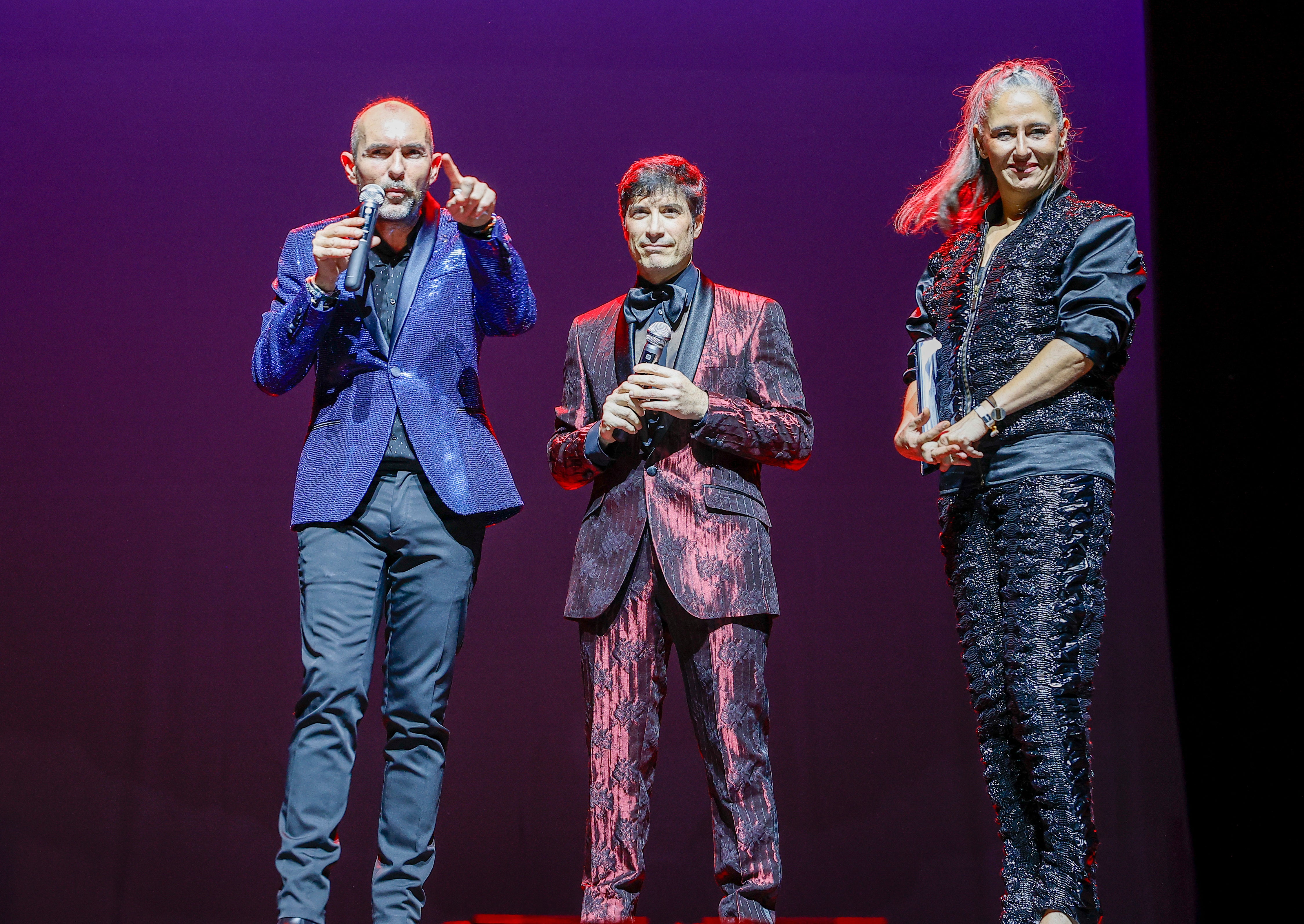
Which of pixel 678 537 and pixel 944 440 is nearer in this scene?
pixel 944 440

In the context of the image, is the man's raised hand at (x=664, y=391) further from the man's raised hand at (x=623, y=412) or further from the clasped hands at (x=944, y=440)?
the clasped hands at (x=944, y=440)

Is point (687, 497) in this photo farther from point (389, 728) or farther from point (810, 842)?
point (810, 842)

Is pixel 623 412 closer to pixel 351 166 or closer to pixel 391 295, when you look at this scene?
pixel 391 295

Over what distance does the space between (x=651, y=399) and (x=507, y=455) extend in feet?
4.66

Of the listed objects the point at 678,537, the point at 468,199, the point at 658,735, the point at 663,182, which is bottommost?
the point at 658,735

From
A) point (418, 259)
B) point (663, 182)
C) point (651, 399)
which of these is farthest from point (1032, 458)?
point (418, 259)

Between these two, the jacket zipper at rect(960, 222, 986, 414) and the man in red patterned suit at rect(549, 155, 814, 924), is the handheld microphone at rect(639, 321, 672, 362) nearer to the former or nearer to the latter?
the man in red patterned suit at rect(549, 155, 814, 924)

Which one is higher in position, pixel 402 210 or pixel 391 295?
pixel 402 210

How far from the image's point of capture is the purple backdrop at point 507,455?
3.14 m

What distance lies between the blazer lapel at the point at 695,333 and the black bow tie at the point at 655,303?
2cm

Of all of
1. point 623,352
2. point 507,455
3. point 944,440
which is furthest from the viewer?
point 507,455

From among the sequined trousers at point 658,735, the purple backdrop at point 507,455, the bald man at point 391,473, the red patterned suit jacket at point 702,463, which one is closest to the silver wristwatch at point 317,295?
the bald man at point 391,473

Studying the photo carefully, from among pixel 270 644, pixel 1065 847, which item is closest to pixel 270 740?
pixel 270 644

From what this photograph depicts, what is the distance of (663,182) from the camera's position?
2.19 metres
